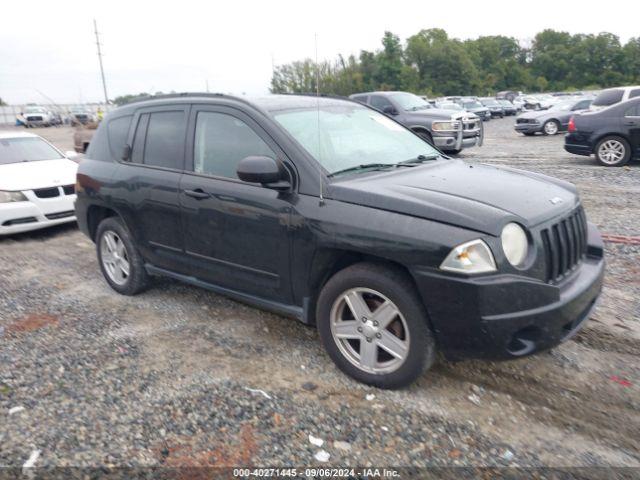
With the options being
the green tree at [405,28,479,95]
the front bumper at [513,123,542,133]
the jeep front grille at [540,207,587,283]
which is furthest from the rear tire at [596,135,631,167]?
the green tree at [405,28,479,95]

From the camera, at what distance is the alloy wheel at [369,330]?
332 centimetres

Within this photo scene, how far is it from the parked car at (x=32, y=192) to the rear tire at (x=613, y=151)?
1059cm

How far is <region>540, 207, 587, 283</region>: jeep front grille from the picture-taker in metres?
3.16

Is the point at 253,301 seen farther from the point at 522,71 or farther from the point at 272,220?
the point at 522,71

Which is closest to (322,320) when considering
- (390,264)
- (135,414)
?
(390,264)

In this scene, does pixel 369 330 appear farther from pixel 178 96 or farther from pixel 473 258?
pixel 178 96

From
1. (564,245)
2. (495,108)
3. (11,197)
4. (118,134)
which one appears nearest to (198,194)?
(118,134)

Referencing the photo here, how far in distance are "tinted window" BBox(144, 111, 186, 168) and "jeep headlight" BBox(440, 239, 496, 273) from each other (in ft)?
8.12

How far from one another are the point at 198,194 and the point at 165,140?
31.0 inches

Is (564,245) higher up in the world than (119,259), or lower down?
higher up

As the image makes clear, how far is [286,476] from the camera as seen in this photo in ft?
9.03

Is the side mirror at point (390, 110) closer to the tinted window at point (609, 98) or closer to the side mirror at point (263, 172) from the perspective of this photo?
the tinted window at point (609, 98)

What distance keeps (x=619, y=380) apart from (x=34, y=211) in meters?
7.27

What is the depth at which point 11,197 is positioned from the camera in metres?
7.53
